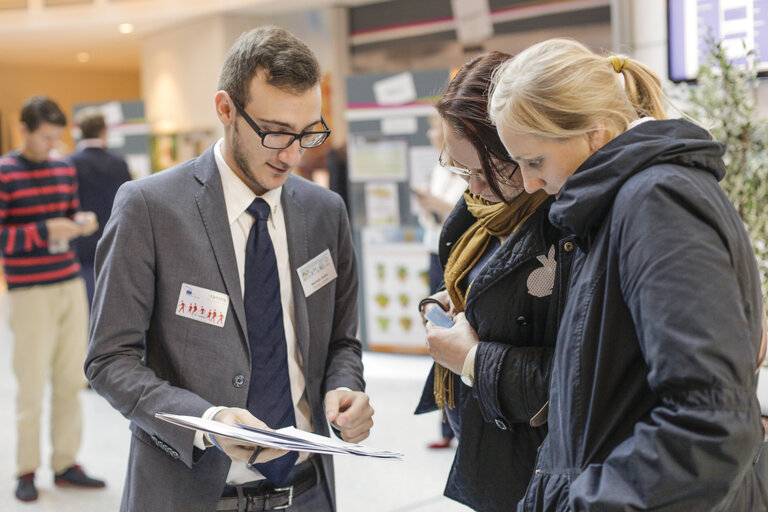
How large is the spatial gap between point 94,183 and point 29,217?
1494 millimetres

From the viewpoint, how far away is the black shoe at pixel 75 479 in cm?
397

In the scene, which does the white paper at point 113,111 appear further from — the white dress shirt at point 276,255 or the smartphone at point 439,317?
the smartphone at point 439,317

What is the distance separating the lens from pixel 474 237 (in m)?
1.56

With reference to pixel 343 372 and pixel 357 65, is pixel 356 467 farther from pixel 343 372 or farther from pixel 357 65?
pixel 357 65

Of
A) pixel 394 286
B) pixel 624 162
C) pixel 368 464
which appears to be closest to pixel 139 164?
pixel 394 286

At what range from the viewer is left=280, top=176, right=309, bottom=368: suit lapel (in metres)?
1.61

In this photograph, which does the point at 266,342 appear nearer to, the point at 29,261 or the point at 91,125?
the point at 29,261

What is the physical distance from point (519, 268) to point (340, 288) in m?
0.56

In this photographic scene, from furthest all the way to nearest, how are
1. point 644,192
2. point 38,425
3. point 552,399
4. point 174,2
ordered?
1. point 174,2
2. point 38,425
3. point 552,399
4. point 644,192

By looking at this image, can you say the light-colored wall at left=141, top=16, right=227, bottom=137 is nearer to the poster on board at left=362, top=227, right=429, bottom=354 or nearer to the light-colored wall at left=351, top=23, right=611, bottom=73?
the light-colored wall at left=351, top=23, right=611, bottom=73

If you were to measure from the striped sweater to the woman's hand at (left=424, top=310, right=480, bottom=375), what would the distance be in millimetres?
3014

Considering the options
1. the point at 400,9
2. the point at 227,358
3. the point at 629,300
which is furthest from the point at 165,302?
the point at 400,9

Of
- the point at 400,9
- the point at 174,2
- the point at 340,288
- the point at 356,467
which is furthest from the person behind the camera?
the point at 174,2

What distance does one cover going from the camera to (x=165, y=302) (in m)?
1.48
